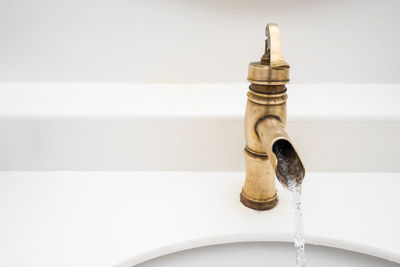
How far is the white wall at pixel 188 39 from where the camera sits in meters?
0.46

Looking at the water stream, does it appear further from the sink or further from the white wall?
the white wall

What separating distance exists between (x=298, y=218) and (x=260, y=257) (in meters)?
0.11

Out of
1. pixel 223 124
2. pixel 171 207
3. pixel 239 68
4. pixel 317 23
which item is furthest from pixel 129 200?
pixel 317 23

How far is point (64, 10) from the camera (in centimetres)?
46

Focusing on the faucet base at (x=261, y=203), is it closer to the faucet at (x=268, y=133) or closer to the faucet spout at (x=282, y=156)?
the faucet at (x=268, y=133)

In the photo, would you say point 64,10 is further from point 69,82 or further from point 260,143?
point 260,143

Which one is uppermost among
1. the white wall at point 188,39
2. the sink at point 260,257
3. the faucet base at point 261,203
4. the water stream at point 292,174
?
the white wall at point 188,39

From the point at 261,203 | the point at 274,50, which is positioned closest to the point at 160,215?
the point at 261,203

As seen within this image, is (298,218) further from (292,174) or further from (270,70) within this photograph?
(270,70)

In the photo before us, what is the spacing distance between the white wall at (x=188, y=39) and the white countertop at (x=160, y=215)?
18 cm

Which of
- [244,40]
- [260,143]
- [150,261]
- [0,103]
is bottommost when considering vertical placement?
[150,261]

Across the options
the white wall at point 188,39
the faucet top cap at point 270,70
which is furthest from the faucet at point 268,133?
the white wall at point 188,39

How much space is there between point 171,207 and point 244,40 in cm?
30

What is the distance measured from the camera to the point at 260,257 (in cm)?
35
